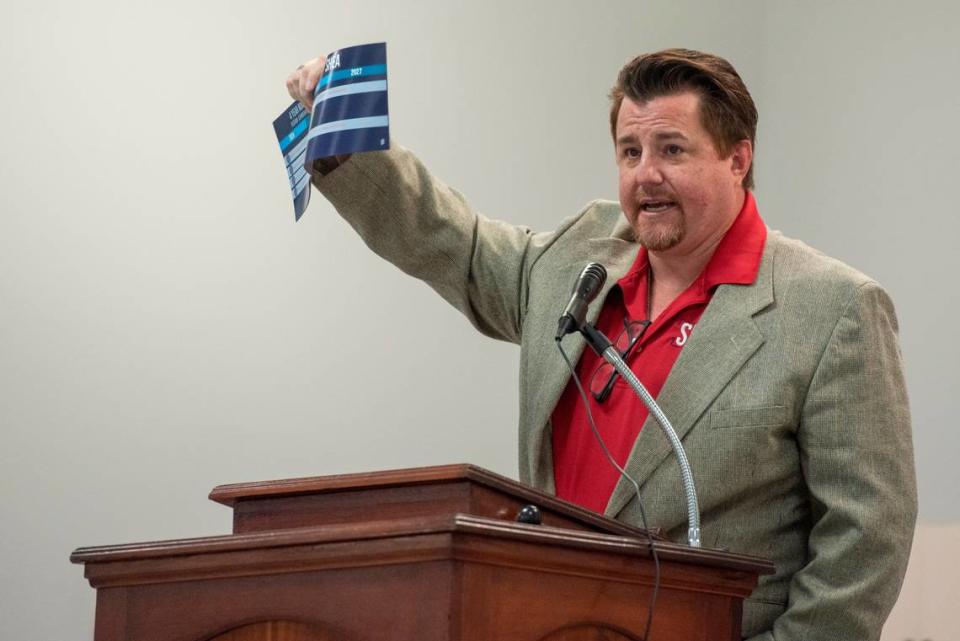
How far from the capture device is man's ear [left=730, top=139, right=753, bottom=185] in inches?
97.3

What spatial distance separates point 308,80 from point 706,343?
0.78m

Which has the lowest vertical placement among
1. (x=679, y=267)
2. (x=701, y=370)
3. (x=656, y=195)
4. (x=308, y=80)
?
(x=701, y=370)

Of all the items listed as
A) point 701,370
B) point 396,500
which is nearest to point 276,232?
point 701,370

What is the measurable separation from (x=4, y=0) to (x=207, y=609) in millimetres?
2244

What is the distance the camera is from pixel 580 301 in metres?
1.96

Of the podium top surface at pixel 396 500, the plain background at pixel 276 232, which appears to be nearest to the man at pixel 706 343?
the podium top surface at pixel 396 500

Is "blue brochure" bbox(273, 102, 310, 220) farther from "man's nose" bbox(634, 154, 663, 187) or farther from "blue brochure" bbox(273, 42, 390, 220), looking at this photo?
"man's nose" bbox(634, 154, 663, 187)

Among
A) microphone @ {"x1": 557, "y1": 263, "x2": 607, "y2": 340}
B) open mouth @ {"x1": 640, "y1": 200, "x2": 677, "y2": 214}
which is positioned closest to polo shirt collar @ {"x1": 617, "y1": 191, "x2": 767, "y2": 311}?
open mouth @ {"x1": 640, "y1": 200, "x2": 677, "y2": 214}

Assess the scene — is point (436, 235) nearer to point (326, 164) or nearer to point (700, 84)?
point (326, 164)

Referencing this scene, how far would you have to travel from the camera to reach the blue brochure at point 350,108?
2.15 m

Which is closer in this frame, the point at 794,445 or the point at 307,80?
the point at 794,445

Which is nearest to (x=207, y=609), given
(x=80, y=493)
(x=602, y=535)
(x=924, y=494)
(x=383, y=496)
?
(x=383, y=496)

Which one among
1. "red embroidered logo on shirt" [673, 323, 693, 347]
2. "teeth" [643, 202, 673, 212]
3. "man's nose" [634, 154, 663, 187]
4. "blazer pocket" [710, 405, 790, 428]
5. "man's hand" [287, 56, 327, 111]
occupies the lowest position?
"blazer pocket" [710, 405, 790, 428]

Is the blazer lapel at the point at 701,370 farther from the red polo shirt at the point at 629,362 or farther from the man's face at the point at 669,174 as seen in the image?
the man's face at the point at 669,174
